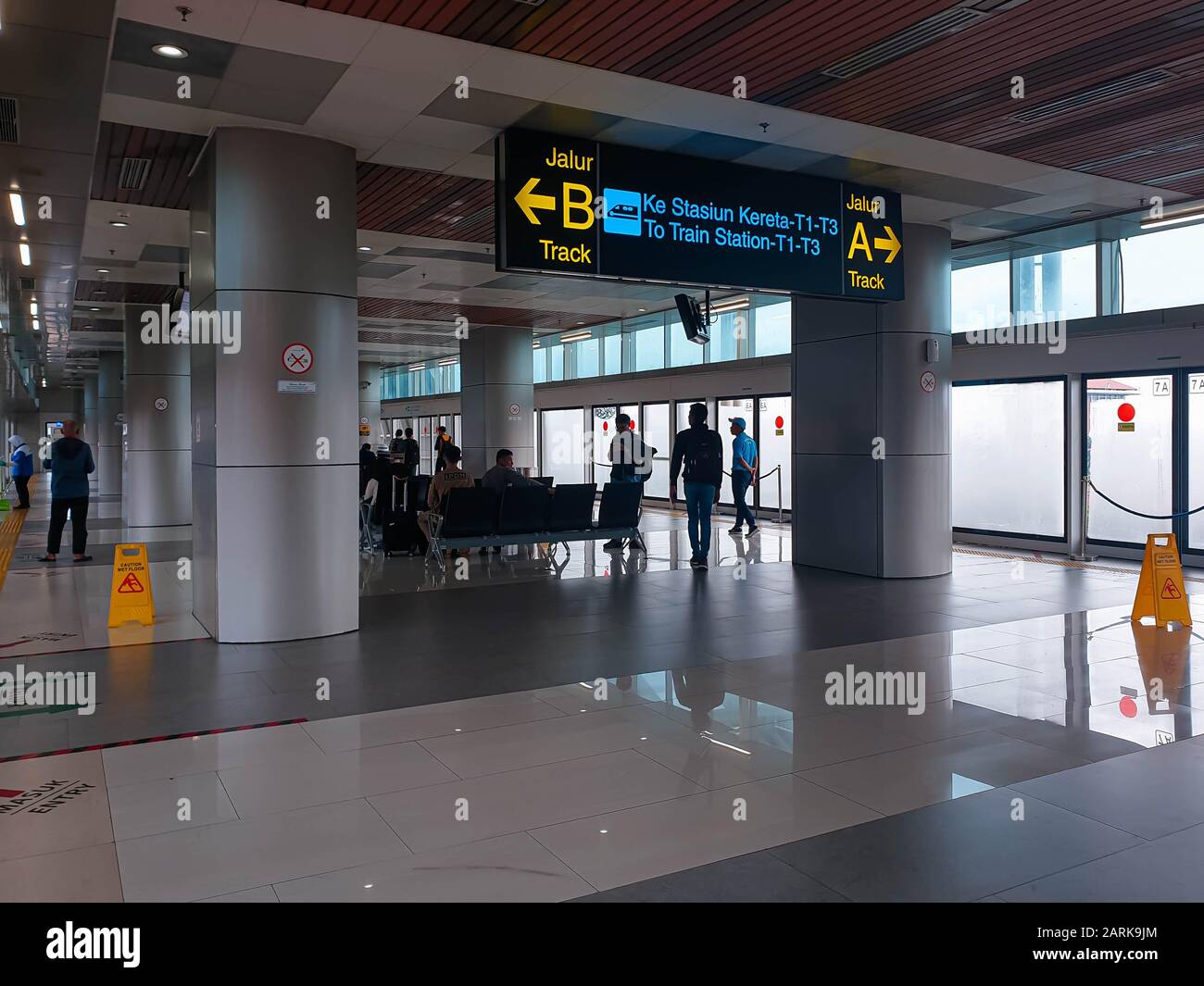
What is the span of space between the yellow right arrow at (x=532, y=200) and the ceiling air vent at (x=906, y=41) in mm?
2108

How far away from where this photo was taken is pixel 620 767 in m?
4.48

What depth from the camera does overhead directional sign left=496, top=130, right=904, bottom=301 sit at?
22.7 feet

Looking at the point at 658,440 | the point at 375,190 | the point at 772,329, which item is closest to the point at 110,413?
the point at 658,440

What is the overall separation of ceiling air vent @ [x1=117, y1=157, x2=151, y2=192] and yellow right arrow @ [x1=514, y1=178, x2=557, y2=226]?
12.0 ft

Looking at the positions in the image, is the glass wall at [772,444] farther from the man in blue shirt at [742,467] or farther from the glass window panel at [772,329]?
the man in blue shirt at [742,467]

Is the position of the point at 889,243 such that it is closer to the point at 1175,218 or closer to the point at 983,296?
the point at 1175,218

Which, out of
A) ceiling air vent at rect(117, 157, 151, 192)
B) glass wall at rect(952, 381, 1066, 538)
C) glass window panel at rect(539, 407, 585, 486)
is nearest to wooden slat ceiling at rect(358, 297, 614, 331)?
glass window panel at rect(539, 407, 585, 486)

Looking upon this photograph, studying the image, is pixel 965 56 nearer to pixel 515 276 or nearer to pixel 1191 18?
pixel 1191 18

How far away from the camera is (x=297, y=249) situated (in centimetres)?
725

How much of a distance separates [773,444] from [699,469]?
749 centimetres

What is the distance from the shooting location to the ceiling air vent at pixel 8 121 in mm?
6098

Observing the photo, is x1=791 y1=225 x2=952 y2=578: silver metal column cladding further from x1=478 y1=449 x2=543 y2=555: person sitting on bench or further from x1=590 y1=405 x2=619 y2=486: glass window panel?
x1=590 y1=405 x2=619 y2=486: glass window panel
